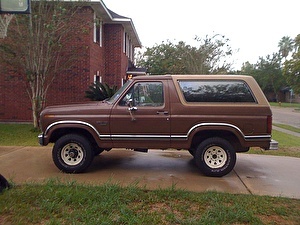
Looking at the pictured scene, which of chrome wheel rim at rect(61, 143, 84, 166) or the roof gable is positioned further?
the roof gable

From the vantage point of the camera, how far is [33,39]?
9.84 m

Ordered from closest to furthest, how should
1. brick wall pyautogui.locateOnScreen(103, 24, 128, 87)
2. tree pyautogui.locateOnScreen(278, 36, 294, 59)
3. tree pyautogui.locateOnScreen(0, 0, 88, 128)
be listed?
tree pyautogui.locateOnScreen(0, 0, 88, 128), brick wall pyautogui.locateOnScreen(103, 24, 128, 87), tree pyautogui.locateOnScreen(278, 36, 294, 59)

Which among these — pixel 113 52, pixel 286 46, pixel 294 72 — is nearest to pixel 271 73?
pixel 286 46

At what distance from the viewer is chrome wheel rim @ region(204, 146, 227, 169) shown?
548 cm

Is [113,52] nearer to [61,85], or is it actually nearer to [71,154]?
[61,85]

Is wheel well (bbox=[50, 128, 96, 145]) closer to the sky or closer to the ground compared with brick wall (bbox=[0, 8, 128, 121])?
closer to the ground

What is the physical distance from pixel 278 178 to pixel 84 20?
9175 millimetres

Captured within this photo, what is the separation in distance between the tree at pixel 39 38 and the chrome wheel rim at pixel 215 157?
23.6ft

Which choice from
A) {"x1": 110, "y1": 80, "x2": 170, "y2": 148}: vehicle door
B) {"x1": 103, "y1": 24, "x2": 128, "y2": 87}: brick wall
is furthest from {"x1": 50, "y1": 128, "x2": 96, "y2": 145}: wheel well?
{"x1": 103, "y1": 24, "x2": 128, "y2": 87}: brick wall

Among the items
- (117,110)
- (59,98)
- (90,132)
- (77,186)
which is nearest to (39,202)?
(77,186)

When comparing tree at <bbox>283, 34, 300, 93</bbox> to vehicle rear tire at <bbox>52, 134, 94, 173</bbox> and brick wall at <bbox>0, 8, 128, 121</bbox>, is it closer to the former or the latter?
brick wall at <bbox>0, 8, 128, 121</bbox>

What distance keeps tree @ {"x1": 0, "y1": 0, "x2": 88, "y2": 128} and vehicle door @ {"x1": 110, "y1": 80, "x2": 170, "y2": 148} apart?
570cm

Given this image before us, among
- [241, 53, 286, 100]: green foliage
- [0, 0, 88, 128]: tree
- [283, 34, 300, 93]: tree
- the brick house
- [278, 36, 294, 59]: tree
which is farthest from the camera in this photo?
[278, 36, 294, 59]: tree

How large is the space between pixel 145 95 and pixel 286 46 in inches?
2762
